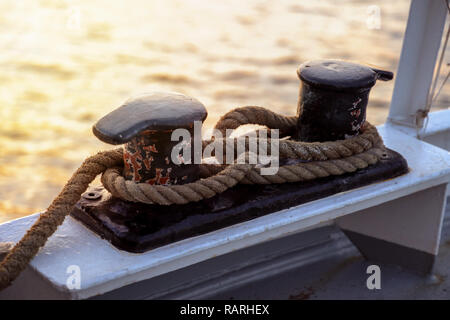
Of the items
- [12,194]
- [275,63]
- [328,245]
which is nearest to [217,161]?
[328,245]

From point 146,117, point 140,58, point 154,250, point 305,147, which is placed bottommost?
point 140,58

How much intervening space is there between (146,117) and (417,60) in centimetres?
156

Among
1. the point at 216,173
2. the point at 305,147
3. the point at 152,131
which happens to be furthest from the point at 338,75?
the point at 152,131

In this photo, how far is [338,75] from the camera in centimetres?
171

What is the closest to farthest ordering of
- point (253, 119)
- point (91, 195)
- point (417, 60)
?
point (91, 195) → point (253, 119) → point (417, 60)

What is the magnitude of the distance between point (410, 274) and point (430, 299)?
0.49 ft

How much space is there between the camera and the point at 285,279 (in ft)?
6.82

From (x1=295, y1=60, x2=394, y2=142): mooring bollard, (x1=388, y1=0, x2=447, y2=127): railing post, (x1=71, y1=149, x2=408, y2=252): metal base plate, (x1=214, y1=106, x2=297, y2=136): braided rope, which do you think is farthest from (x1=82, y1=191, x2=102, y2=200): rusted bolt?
(x1=388, y1=0, x2=447, y2=127): railing post

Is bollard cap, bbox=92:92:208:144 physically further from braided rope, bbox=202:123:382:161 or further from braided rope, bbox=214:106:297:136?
braided rope, bbox=214:106:297:136

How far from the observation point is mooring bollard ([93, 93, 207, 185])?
1332 mm

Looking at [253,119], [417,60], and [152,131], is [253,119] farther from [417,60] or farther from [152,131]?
[417,60]

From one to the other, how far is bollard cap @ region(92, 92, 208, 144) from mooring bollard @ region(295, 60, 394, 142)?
1.51 ft

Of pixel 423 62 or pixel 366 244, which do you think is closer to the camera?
pixel 366 244
